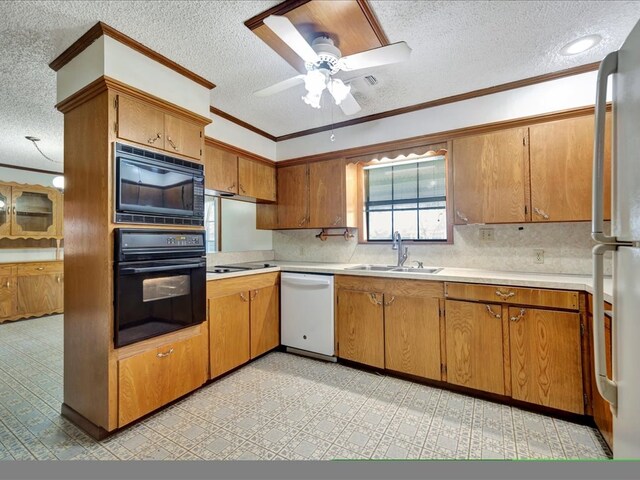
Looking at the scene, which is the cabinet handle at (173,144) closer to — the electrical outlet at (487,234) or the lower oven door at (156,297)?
the lower oven door at (156,297)

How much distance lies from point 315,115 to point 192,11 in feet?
5.16

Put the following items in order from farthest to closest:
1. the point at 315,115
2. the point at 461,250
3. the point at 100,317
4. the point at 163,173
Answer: the point at 315,115, the point at 461,250, the point at 163,173, the point at 100,317

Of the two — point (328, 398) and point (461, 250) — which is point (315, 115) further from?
point (328, 398)

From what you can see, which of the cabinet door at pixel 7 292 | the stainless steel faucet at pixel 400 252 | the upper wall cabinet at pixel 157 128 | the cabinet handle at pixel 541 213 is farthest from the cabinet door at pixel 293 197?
the cabinet door at pixel 7 292

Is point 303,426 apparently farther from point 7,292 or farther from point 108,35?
point 7,292

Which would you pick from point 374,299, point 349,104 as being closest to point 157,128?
point 349,104

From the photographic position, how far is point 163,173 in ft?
6.76

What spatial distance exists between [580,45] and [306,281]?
268 centimetres

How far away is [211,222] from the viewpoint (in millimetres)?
3301

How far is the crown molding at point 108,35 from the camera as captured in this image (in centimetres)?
175

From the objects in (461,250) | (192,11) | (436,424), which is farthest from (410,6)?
(436,424)

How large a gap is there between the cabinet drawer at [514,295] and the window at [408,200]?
81 cm

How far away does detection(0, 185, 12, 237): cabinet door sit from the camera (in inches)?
171

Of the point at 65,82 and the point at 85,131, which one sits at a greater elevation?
the point at 65,82
